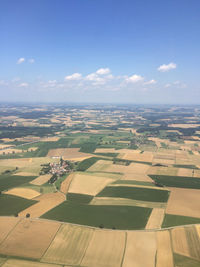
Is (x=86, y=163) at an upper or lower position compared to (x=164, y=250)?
lower

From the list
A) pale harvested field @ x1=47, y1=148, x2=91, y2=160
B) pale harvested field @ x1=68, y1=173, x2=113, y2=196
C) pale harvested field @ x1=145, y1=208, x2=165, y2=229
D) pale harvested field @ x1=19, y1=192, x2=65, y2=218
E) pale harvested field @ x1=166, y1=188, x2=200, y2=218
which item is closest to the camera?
pale harvested field @ x1=145, y1=208, x2=165, y2=229

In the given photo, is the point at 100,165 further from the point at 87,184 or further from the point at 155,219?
the point at 155,219

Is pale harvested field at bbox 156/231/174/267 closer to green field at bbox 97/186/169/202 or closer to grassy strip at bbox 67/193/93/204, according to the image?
green field at bbox 97/186/169/202

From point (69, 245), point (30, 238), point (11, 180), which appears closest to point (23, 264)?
point (30, 238)

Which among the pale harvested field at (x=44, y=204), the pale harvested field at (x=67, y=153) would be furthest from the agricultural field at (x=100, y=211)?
the pale harvested field at (x=67, y=153)

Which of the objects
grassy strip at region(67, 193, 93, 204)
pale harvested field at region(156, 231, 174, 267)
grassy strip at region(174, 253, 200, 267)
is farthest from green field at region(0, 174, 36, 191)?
grassy strip at region(174, 253, 200, 267)

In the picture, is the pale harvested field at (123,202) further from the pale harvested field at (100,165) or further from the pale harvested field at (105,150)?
the pale harvested field at (105,150)

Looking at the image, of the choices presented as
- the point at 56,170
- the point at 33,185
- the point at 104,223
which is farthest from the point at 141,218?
the point at 56,170
